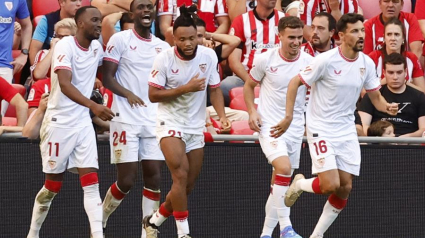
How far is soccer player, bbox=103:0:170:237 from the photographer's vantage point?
11.9 metres

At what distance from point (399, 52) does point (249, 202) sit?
3.35 metres

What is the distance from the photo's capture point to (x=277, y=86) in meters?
12.0

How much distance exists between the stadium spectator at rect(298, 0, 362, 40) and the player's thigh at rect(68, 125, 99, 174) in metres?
4.80

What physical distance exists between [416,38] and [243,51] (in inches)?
95.6

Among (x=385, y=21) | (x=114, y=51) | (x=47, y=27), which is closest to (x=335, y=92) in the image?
(x=114, y=51)

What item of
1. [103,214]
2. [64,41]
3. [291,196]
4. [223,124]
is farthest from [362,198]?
[64,41]

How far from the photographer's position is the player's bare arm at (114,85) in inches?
456

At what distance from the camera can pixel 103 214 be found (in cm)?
1207

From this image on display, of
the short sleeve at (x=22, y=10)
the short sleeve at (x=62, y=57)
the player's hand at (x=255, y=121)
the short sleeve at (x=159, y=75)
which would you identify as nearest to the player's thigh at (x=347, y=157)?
the player's hand at (x=255, y=121)

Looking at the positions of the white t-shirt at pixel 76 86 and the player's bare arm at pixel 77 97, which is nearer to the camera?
the player's bare arm at pixel 77 97

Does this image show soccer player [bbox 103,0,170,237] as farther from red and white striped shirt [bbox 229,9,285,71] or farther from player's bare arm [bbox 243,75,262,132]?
red and white striped shirt [bbox 229,9,285,71]

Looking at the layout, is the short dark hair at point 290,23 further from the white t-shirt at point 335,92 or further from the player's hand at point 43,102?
the player's hand at point 43,102

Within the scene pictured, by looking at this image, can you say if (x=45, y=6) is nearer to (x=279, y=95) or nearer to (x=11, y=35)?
(x=11, y=35)

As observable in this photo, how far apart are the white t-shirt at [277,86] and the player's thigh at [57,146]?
215 centimetres
